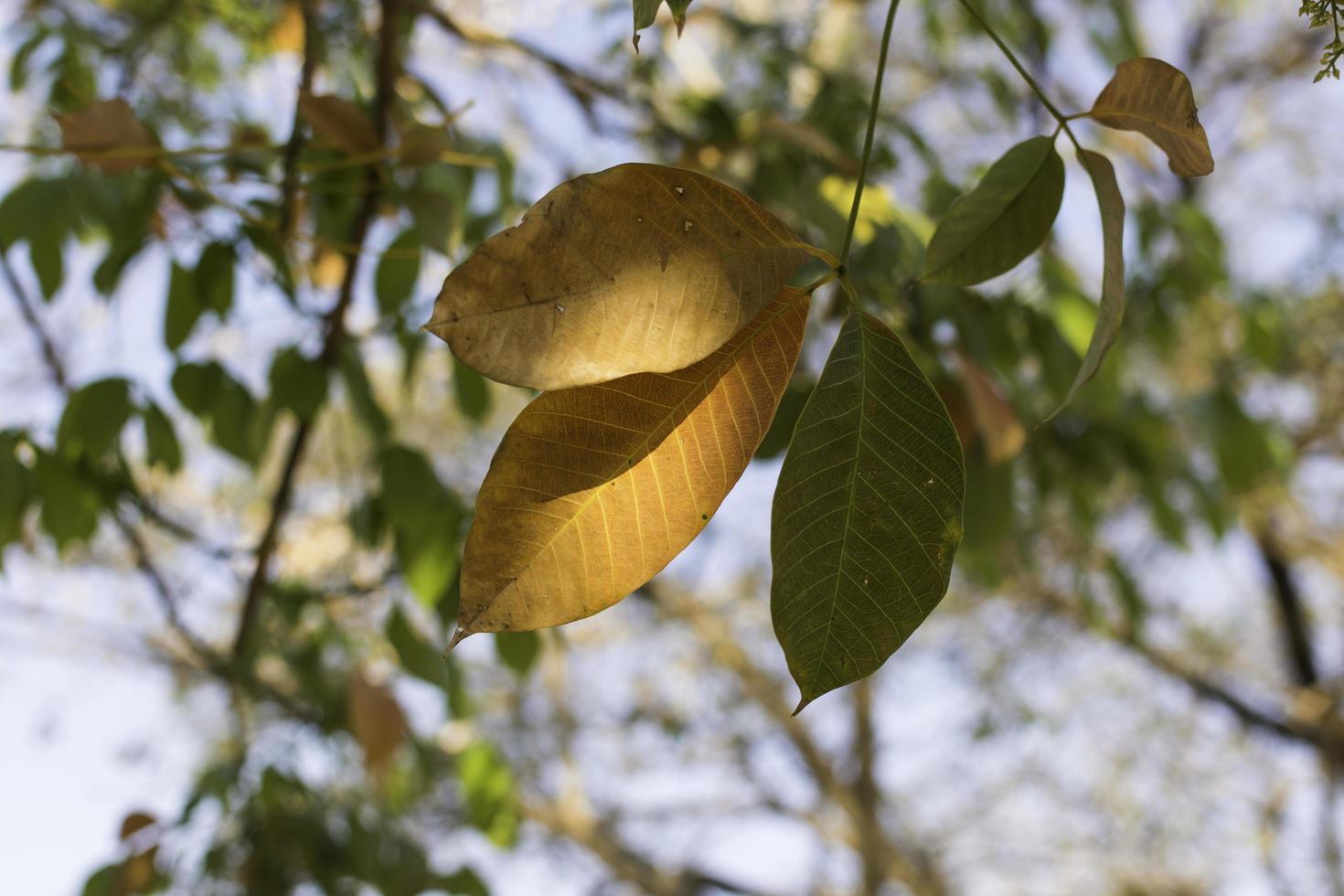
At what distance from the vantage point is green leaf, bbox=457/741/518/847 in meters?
1.35

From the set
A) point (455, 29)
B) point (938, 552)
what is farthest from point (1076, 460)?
point (938, 552)

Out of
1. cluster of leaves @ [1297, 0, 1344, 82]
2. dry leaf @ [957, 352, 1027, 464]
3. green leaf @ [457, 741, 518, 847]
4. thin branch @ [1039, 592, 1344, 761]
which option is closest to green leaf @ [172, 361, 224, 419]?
green leaf @ [457, 741, 518, 847]

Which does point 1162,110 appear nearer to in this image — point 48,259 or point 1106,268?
point 1106,268

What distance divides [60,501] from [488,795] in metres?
0.60

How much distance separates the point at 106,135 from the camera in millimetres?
715

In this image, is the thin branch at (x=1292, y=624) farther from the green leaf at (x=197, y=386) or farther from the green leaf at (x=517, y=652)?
the green leaf at (x=197, y=386)

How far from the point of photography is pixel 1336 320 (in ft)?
9.53

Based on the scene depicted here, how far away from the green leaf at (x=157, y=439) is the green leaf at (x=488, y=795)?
1.73 ft

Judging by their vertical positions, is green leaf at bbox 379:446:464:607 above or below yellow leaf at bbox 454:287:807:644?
above

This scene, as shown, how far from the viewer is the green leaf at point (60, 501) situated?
3.27 ft

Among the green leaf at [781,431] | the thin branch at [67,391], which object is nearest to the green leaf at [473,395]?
the green leaf at [781,431]

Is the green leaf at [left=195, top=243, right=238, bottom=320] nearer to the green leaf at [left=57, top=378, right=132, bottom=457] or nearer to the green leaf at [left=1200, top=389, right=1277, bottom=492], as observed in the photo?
the green leaf at [left=57, top=378, right=132, bottom=457]

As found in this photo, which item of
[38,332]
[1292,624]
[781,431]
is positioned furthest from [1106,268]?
[1292,624]

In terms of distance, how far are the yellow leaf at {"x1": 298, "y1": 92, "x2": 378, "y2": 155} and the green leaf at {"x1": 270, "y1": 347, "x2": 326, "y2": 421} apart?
12.0 inches
